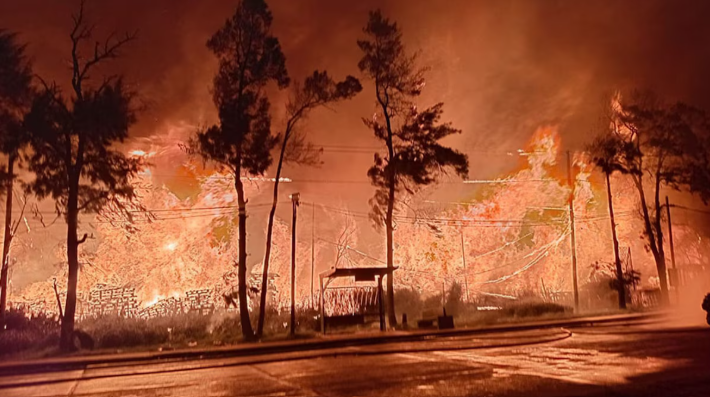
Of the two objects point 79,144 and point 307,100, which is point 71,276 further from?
point 307,100

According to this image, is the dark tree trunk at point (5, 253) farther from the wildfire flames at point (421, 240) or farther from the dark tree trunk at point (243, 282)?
the wildfire flames at point (421, 240)

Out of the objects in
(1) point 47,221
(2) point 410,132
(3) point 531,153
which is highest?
(3) point 531,153

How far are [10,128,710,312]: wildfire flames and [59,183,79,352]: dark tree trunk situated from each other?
14452 millimetres

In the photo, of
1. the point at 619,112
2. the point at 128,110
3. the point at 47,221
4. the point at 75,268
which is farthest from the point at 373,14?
the point at 47,221

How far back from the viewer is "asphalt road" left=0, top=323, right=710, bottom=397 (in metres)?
9.18

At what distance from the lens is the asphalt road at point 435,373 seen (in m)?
9.18

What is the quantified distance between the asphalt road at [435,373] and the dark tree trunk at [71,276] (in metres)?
6.22

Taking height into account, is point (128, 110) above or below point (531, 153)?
below

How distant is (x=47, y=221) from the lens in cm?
3938

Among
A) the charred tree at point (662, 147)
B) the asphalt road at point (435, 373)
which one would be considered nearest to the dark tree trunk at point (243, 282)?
the asphalt road at point (435, 373)

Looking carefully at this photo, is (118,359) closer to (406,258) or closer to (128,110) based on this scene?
(128,110)

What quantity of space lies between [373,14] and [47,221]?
2852 cm

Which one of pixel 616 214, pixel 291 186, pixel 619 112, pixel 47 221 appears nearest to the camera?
pixel 47 221

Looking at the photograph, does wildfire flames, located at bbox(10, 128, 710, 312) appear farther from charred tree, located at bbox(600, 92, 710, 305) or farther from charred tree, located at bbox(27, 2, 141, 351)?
charred tree, located at bbox(27, 2, 141, 351)
